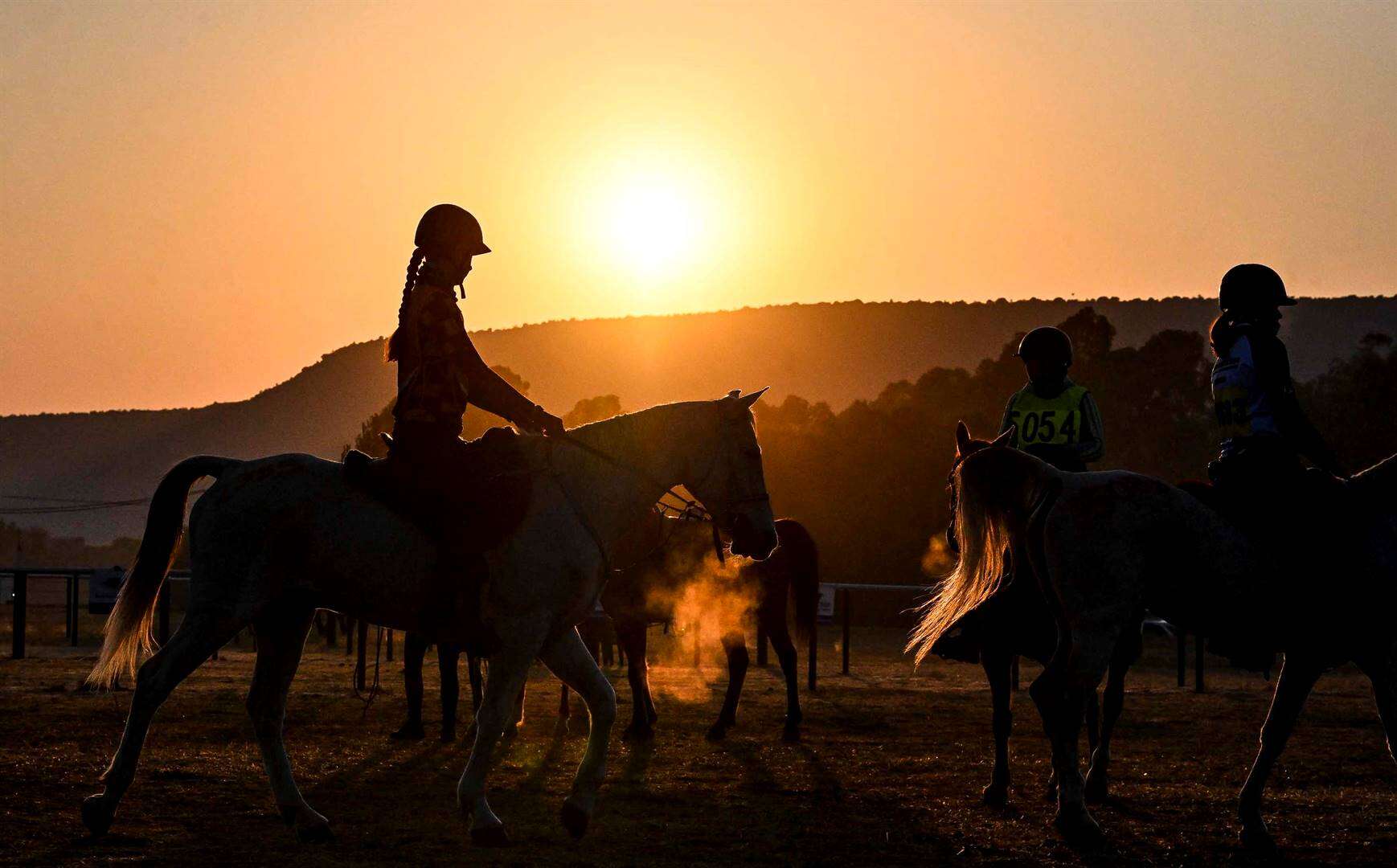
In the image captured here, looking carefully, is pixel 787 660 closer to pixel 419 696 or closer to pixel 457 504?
pixel 419 696

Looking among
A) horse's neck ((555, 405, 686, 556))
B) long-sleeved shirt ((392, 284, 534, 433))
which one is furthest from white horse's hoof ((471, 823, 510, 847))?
long-sleeved shirt ((392, 284, 534, 433))

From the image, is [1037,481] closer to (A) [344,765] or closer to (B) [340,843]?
(B) [340,843]

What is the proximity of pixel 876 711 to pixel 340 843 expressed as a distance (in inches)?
461

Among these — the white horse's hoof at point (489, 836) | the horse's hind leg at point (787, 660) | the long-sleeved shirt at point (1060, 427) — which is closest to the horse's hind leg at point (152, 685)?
the white horse's hoof at point (489, 836)

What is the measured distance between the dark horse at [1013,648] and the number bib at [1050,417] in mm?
738

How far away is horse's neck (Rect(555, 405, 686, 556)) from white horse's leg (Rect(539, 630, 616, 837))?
591 millimetres

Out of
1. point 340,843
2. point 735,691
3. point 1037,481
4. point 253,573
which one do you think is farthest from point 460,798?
point 735,691

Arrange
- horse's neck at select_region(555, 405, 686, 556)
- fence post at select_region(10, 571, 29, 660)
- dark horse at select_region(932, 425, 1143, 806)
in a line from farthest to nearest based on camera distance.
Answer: fence post at select_region(10, 571, 29, 660), dark horse at select_region(932, 425, 1143, 806), horse's neck at select_region(555, 405, 686, 556)

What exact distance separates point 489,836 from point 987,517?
131 inches

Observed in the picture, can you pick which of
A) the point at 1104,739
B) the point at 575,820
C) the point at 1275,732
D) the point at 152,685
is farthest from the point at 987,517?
the point at 152,685

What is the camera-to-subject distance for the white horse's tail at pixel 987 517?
9.34 meters

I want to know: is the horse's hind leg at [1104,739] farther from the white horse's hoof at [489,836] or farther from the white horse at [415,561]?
the white horse's hoof at [489,836]

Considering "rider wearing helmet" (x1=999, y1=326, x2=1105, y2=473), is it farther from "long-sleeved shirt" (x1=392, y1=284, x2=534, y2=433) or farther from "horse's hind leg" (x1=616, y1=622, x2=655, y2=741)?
"horse's hind leg" (x1=616, y1=622, x2=655, y2=741)

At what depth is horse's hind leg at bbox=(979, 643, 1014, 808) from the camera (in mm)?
10578
